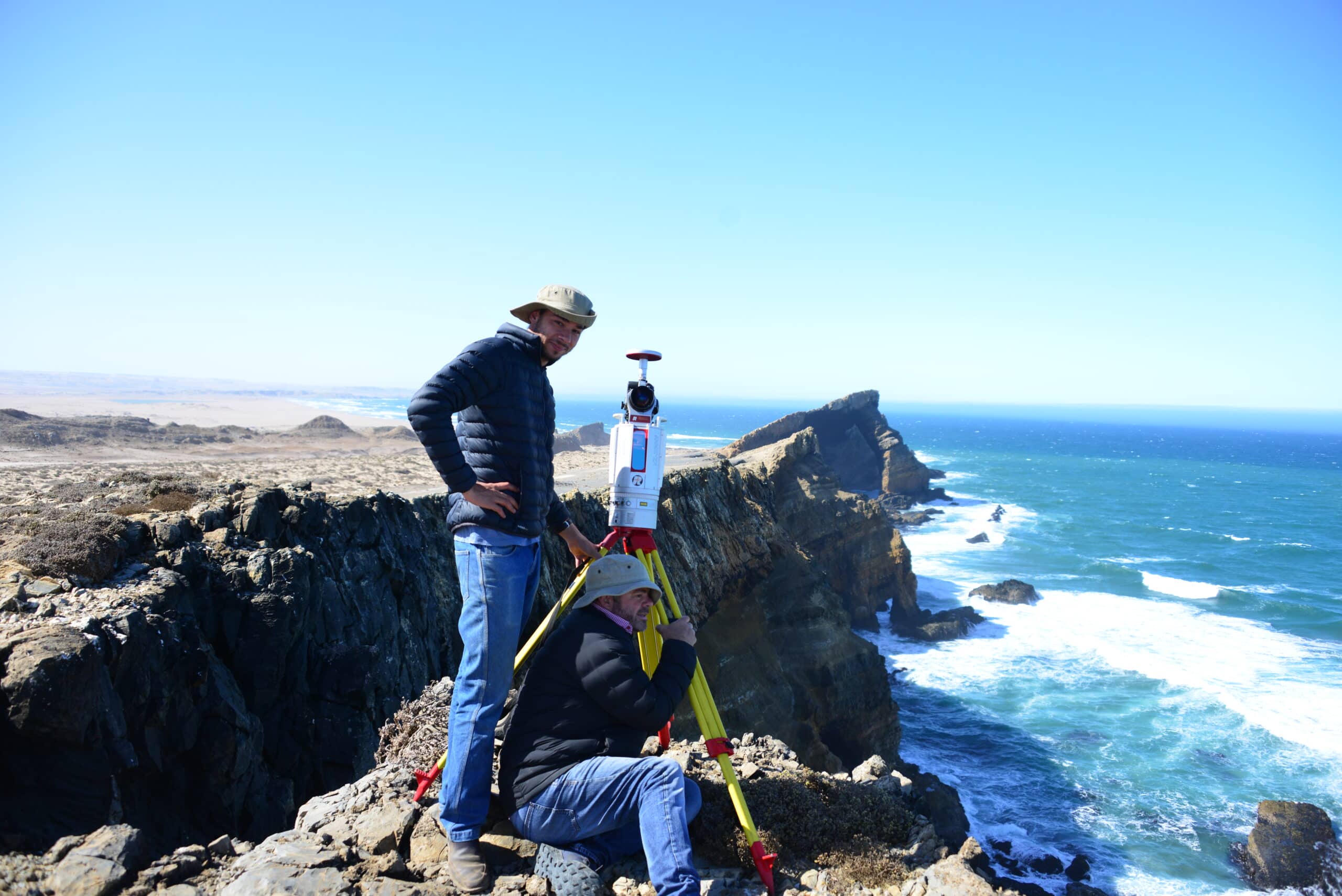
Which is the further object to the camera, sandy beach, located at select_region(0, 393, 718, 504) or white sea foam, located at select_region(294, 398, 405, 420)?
white sea foam, located at select_region(294, 398, 405, 420)

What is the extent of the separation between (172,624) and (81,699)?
2.44m

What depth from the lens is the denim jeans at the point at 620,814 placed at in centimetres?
349

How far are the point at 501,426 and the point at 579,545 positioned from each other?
90 cm

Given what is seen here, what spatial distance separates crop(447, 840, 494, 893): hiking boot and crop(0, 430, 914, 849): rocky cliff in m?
2.43

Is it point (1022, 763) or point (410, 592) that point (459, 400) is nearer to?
point (410, 592)

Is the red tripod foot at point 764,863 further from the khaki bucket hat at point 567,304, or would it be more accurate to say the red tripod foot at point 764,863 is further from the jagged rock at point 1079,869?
the jagged rock at point 1079,869

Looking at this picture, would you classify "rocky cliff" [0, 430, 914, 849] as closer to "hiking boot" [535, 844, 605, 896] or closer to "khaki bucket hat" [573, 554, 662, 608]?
"hiking boot" [535, 844, 605, 896]

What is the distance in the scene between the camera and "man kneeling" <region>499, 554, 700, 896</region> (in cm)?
362

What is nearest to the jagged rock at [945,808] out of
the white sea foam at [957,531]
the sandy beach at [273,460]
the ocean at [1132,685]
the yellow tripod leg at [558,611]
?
the ocean at [1132,685]

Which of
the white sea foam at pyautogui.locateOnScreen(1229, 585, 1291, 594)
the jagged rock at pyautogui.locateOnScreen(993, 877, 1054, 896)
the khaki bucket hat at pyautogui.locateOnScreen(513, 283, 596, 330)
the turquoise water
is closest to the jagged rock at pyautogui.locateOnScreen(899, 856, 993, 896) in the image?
the khaki bucket hat at pyautogui.locateOnScreen(513, 283, 596, 330)

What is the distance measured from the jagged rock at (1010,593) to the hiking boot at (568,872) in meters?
37.0

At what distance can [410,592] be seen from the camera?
13289 mm

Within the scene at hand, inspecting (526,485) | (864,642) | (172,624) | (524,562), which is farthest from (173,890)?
(864,642)

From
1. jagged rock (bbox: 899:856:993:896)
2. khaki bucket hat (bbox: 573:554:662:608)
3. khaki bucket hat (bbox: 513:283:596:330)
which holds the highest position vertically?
khaki bucket hat (bbox: 513:283:596:330)
